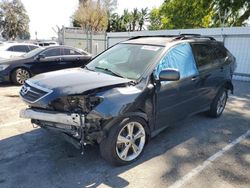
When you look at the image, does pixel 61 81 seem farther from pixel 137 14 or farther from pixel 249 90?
pixel 137 14

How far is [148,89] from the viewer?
3615 millimetres

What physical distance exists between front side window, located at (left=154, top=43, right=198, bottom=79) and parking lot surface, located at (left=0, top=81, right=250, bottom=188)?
47.8 inches

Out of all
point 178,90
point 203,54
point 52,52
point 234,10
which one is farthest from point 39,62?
point 234,10

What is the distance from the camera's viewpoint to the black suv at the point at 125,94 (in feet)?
10.4

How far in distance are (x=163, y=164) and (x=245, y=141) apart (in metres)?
1.86

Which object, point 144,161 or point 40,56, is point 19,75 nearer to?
point 40,56

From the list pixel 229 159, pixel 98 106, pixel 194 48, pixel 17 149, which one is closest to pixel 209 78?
pixel 194 48

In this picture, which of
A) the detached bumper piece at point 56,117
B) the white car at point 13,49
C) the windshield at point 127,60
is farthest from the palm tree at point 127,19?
the detached bumper piece at point 56,117

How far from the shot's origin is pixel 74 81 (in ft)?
11.4

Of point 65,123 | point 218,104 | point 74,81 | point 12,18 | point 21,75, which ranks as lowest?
point 21,75

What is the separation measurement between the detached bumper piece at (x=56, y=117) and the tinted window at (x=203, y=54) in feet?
8.69

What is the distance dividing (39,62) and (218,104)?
671cm

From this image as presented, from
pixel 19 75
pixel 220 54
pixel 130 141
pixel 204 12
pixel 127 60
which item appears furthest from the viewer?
pixel 204 12

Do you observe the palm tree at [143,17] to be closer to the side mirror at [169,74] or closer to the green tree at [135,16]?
the green tree at [135,16]
